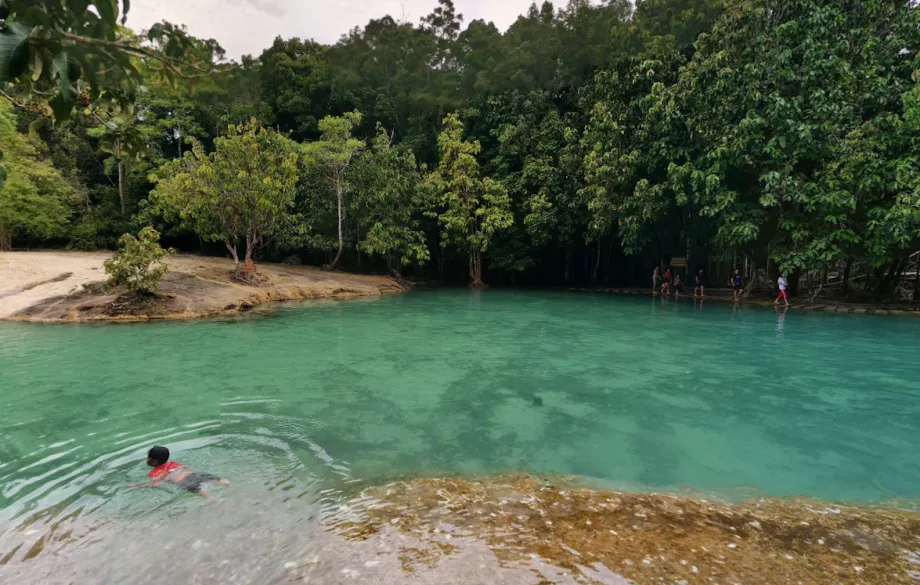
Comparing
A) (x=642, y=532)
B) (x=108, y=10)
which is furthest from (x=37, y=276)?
(x=642, y=532)

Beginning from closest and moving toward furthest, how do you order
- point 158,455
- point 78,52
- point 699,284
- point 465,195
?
point 78,52, point 158,455, point 699,284, point 465,195

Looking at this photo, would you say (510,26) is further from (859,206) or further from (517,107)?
(859,206)

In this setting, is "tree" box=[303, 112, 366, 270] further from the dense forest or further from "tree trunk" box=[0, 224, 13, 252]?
"tree trunk" box=[0, 224, 13, 252]

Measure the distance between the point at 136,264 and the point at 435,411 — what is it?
33.9ft

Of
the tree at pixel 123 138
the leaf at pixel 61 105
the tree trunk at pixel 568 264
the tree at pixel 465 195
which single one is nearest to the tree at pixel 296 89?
the tree at pixel 465 195

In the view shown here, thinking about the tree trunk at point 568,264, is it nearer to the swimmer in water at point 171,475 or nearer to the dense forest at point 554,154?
the dense forest at point 554,154

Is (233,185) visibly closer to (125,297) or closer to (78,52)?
(125,297)

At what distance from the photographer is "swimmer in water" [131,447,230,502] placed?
4.58 meters

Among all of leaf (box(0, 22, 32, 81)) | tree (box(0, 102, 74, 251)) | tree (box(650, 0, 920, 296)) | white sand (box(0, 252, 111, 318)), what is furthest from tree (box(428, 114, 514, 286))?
leaf (box(0, 22, 32, 81))

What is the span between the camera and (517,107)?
1058 inches

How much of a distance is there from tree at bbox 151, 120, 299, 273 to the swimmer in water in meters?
14.0

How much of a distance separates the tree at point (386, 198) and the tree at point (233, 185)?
4.93m

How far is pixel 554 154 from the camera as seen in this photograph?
25.2 metres

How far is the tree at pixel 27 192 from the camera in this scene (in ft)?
59.5
